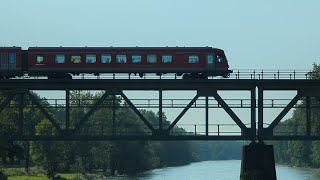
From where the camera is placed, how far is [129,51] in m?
74.4

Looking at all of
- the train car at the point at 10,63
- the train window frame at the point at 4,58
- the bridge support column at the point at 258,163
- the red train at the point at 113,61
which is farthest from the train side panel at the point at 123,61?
the bridge support column at the point at 258,163

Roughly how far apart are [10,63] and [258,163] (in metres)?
24.0

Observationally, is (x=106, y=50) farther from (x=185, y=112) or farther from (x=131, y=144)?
(x=131, y=144)

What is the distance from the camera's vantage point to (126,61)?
74.0 meters

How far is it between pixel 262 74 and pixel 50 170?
42.6 m

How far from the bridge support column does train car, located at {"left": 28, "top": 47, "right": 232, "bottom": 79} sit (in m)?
Result: 8.88

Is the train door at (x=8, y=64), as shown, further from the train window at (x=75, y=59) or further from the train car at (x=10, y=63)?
the train window at (x=75, y=59)

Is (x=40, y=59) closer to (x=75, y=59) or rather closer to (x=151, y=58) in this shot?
(x=75, y=59)

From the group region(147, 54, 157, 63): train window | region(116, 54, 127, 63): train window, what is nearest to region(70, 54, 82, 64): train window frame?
region(116, 54, 127, 63): train window

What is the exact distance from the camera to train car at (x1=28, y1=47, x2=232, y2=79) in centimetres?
7362

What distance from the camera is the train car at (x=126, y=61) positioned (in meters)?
73.6

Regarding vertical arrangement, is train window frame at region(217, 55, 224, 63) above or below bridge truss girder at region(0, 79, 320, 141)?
above

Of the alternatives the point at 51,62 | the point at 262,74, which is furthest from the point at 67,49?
the point at 262,74

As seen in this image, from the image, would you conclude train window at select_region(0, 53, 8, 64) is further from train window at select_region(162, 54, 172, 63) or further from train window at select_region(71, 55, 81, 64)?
train window at select_region(162, 54, 172, 63)
